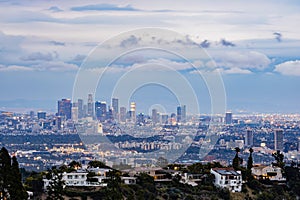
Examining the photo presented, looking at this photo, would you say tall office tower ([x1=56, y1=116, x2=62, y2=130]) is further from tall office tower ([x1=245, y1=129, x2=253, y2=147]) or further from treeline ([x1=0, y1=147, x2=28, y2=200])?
treeline ([x1=0, y1=147, x2=28, y2=200])

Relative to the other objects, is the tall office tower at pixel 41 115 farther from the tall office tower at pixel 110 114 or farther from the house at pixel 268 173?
the house at pixel 268 173

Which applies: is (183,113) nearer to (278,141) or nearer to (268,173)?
(268,173)

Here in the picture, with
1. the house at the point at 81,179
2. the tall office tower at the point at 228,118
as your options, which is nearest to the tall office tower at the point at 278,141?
the tall office tower at the point at 228,118

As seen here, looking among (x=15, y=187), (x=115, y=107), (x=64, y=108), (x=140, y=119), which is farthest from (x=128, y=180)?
(x=64, y=108)

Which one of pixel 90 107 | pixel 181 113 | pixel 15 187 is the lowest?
pixel 15 187

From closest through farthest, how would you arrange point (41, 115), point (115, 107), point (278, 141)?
point (115, 107), point (278, 141), point (41, 115)

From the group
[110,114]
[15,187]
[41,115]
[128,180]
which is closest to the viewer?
[15,187]

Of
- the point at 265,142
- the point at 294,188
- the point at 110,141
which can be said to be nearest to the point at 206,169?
the point at 294,188

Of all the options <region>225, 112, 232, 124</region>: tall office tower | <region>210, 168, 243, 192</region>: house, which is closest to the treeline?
<region>210, 168, 243, 192</region>: house
